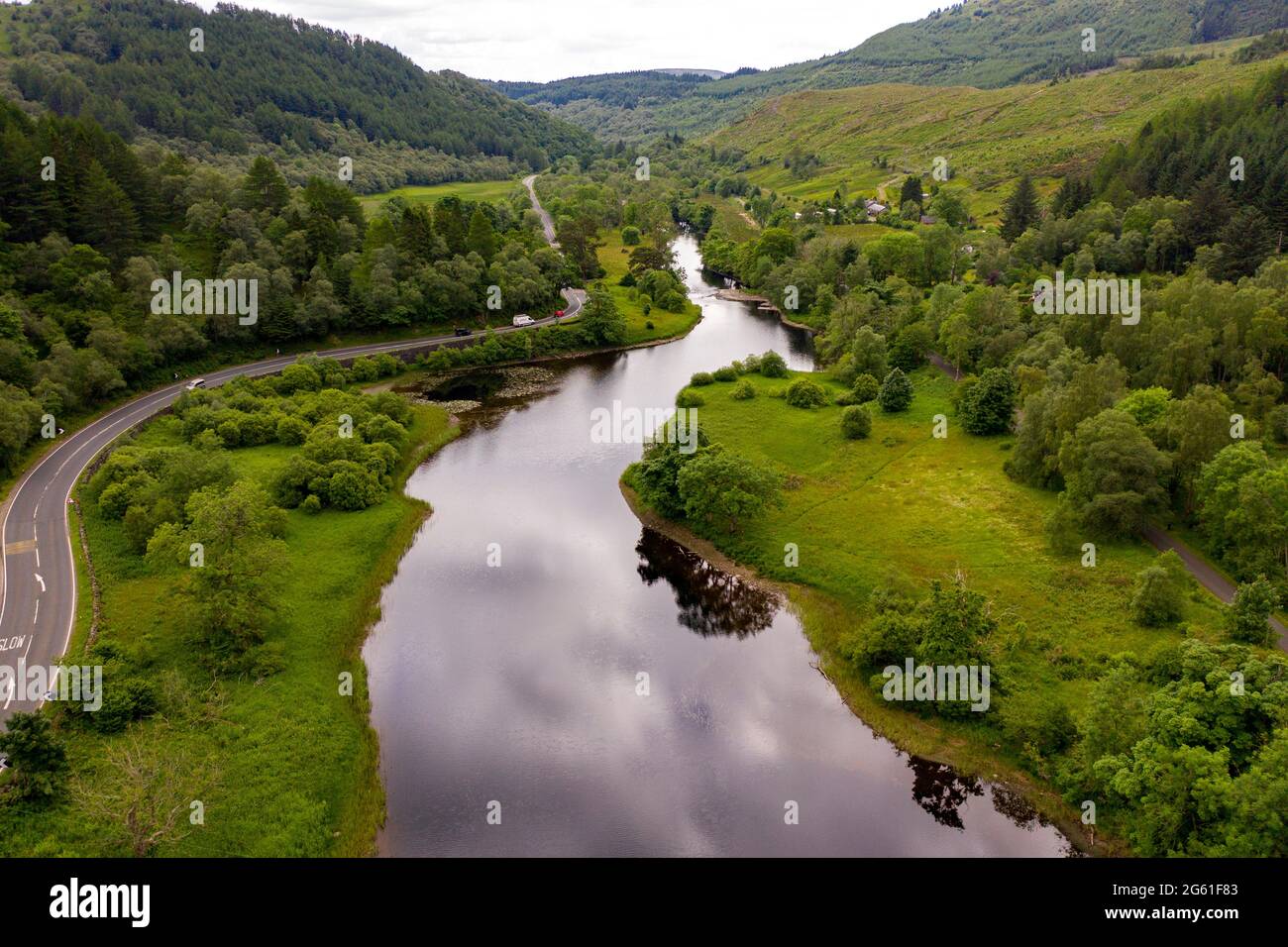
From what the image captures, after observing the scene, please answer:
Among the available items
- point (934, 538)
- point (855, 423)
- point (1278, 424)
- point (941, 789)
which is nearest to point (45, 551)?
point (941, 789)

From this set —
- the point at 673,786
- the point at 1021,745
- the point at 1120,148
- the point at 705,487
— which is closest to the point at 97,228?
the point at 705,487

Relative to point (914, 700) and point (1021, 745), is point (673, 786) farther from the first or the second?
point (1021, 745)

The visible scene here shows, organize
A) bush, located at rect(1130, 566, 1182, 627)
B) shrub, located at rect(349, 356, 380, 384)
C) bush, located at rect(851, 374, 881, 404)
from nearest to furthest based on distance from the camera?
bush, located at rect(1130, 566, 1182, 627) → bush, located at rect(851, 374, 881, 404) → shrub, located at rect(349, 356, 380, 384)

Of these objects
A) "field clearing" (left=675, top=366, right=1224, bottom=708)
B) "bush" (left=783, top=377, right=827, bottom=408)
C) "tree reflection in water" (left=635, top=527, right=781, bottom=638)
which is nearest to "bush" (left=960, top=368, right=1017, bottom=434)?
"field clearing" (left=675, top=366, right=1224, bottom=708)

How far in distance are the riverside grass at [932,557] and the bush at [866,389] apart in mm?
3774

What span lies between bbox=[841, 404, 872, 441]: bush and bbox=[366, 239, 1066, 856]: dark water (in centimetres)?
2845

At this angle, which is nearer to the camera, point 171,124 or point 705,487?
point 705,487

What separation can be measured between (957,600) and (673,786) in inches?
819

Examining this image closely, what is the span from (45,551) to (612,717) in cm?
4693

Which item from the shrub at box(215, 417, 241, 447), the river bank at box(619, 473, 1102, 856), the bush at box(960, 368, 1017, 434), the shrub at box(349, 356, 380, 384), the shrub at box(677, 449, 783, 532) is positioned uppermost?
the shrub at box(349, 356, 380, 384)

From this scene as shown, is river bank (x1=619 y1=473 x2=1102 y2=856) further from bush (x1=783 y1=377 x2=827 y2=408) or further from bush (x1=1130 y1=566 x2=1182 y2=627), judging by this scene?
bush (x1=783 y1=377 x2=827 y2=408)

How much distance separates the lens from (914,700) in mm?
48312

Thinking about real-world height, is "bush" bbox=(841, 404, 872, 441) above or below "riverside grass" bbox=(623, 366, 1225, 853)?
above

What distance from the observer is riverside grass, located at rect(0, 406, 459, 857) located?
3756cm
